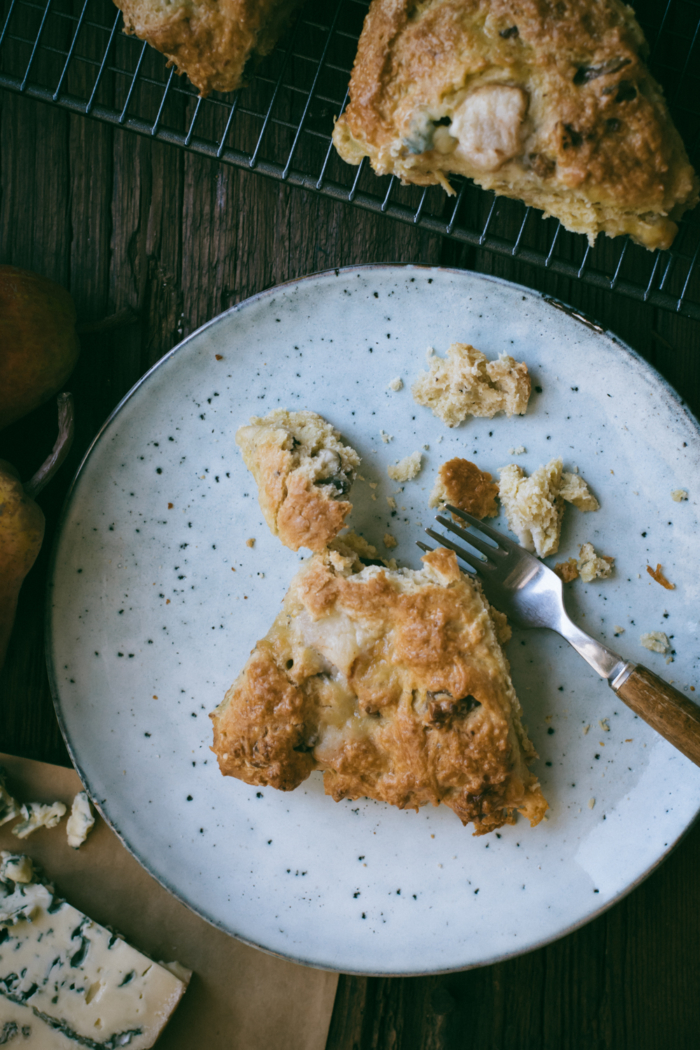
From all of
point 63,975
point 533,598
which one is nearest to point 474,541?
point 533,598

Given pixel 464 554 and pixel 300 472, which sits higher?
pixel 300 472

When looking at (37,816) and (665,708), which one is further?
(37,816)

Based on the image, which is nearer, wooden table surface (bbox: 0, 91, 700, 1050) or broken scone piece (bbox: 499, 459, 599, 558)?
broken scone piece (bbox: 499, 459, 599, 558)

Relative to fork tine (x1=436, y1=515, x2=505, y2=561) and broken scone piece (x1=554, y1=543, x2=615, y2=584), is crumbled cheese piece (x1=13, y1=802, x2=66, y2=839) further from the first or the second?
broken scone piece (x1=554, y1=543, x2=615, y2=584)

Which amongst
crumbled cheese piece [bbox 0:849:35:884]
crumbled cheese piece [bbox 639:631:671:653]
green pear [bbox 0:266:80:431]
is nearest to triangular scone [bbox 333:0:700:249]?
green pear [bbox 0:266:80:431]

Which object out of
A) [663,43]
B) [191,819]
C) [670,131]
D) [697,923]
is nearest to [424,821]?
[191,819]

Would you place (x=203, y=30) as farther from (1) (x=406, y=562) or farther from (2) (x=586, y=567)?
(2) (x=586, y=567)
